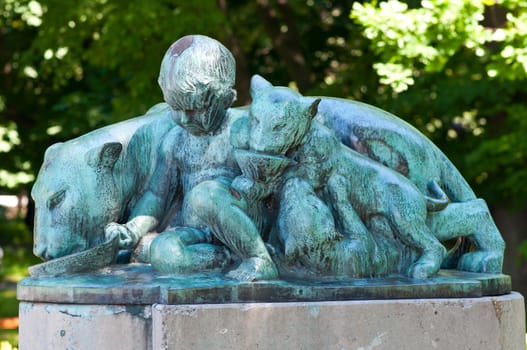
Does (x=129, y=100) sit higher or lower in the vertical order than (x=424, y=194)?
higher

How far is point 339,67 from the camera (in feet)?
43.9

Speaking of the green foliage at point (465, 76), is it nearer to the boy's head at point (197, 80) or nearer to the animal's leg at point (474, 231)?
the animal's leg at point (474, 231)

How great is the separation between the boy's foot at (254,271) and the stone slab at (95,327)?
0.39m

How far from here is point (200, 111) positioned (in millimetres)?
4508

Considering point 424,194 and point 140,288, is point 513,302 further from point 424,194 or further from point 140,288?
point 140,288

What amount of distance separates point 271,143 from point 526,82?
6.60 meters

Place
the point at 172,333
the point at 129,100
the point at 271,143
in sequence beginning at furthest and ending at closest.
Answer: the point at 129,100 → the point at 271,143 → the point at 172,333

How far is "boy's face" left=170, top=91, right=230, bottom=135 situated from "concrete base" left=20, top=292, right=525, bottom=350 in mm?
907

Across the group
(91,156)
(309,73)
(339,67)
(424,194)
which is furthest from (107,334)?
(339,67)

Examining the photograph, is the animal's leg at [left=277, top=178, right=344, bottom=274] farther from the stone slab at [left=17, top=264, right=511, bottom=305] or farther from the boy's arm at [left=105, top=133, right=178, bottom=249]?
the boy's arm at [left=105, top=133, right=178, bottom=249]

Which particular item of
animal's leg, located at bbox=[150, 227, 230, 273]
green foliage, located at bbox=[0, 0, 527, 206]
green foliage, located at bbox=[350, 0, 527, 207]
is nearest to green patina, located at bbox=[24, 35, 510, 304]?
animal's leg, located at bbox=[150, 227, 230, 273]

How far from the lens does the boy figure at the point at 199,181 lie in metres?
4.32

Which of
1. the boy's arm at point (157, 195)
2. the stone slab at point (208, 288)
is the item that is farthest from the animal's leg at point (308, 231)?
the boy's arm at point (157, 195)

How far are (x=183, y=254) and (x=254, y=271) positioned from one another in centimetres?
33
